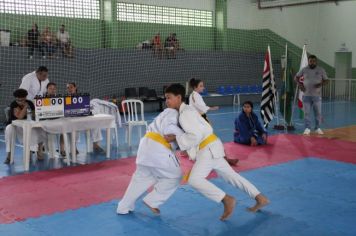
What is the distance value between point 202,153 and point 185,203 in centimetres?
91

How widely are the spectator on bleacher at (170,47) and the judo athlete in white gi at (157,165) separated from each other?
12663mm

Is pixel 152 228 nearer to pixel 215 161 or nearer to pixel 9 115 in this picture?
pixel 215 161

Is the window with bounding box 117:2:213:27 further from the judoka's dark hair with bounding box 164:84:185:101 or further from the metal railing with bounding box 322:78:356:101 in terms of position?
the judoka's dark hair with bounding box 164:84:185:101

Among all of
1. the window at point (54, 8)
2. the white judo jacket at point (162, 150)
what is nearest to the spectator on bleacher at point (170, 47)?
the window at point (54, 8)

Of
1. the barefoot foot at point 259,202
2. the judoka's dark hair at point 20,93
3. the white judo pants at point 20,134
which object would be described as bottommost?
the barefoot foot at point 259,202

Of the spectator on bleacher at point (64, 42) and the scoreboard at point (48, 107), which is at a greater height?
the spectator on bleacher at point (64, 42)

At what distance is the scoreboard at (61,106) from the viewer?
6875mm

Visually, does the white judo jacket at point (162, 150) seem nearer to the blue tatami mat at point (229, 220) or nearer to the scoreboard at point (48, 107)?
the blue tatami mat at point (229, 220)

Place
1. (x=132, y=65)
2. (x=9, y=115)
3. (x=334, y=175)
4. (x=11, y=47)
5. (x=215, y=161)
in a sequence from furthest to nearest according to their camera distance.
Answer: (x=132, y=65), (x=11, y=47), (x=9, y=115), (x=334, y=175), (x=215, y=161)

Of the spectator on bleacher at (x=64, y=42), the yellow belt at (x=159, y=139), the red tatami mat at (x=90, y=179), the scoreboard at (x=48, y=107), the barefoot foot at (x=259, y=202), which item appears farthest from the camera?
the spectator on bleacher at (x=64, y=42)

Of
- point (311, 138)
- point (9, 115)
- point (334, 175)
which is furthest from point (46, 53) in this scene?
point (334, 175)

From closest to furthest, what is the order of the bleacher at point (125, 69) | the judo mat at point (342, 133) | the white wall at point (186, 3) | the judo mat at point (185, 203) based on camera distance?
the judo mat at point (185, 203)
the judo mat at point (342, 133)
the bleacher at point (125, 69)
the white wall at point (186, 3)

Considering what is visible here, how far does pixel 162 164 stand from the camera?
4.25 metres

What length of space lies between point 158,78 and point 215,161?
41.2 feet
